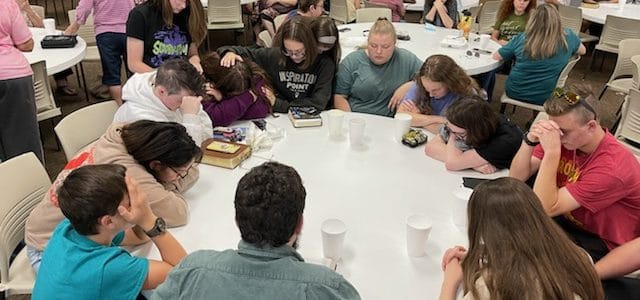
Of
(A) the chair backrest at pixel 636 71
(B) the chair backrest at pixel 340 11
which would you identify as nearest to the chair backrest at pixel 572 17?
(A) the chair backrest at pixel 636 71

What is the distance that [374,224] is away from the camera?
1948mm

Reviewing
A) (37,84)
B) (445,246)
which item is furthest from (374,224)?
(37,84)

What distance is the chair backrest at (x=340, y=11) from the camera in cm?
589

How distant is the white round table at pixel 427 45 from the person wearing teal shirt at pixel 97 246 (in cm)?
271

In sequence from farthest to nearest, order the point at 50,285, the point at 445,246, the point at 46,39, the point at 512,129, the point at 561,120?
the point at 46,39 < the point at 512,129 < the point at 561,120 < the point at 445,246 < the point at 50,285

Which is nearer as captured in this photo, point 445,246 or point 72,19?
point 445,246

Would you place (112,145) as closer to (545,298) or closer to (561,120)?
(545,298)

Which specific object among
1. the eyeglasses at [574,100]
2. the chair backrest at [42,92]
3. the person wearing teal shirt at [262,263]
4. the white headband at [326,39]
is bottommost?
the chair backrest at [42,92]

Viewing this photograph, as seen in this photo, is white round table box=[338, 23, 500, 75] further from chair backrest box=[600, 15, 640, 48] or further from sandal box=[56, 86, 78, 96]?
sandal box=[56, 86, 78, 96]

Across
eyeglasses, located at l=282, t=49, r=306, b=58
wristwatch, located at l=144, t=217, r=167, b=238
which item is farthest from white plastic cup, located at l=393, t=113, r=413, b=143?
wristwatch, located at l=144, t=217, r=167, b=238

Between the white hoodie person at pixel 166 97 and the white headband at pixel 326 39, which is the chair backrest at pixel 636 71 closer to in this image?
the white headband at pixel 326 39

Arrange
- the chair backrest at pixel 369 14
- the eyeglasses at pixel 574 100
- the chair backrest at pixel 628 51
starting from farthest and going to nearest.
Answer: the chair backrest at pixel 369 14
the chair backrest at pixel 628 51
the eyeglasses at pixel 574 100

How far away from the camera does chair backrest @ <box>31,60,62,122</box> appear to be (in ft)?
11.3

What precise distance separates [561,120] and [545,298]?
0.93m
